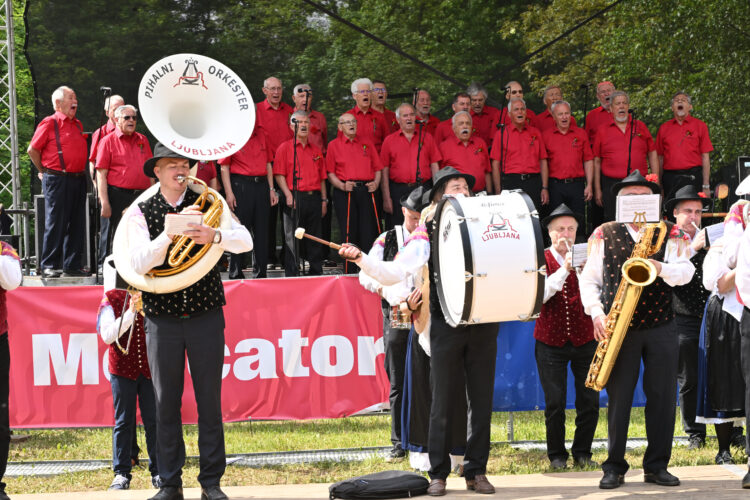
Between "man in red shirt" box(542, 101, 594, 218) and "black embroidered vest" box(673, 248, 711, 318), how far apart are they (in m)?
4.17

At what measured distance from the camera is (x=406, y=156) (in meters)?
11.9

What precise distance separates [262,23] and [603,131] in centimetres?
639

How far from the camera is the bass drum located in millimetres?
5762

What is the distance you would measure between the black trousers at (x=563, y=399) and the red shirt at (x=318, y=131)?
551cm

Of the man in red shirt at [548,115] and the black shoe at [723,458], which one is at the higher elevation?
the man in red shirt at [548,115]

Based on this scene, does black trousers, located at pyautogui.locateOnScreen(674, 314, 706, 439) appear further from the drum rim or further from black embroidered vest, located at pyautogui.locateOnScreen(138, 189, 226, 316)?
black embroidered vest, located at pyautogui.locateOnScreen(138, 189, 226, 316)

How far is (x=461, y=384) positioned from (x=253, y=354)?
3048 millimetres

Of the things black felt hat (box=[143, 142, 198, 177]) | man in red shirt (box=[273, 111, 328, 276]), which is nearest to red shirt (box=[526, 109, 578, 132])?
man in red shirt (box=[273, 111, 328, 276])

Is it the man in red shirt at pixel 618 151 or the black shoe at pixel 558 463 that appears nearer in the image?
the black shoe at pixel 558 463

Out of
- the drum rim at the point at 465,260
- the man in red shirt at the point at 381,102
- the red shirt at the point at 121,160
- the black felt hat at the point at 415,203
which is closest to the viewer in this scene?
the drum rim at the point at 465,260

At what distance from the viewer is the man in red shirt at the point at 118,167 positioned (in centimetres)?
1099

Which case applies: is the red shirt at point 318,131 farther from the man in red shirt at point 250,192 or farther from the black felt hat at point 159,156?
the black felt hat at point 159,156

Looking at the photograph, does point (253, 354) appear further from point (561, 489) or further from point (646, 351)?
point (646, 351)

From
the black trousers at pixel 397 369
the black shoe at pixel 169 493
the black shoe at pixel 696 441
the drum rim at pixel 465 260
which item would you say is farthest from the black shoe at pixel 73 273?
the black shoe at pixel 696 441
